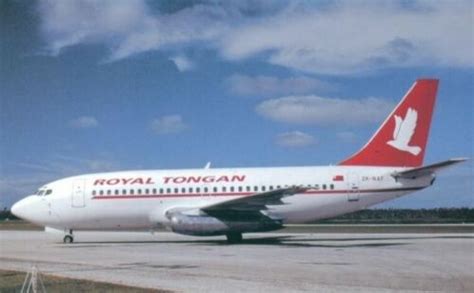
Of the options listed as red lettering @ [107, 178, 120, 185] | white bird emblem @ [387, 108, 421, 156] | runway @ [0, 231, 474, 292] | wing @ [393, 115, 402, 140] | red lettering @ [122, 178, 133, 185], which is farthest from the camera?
red lettering @ [107, 178, 120, 185]

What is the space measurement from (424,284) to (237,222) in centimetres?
1534

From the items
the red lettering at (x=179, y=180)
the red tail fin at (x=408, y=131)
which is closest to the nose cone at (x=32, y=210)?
the red lettering at (x=179, y=180)

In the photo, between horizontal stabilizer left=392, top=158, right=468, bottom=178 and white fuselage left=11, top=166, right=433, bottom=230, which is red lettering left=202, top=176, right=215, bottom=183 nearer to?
white fuselage left=11, top=166, right=433, bottom=230

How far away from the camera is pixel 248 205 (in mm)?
27500

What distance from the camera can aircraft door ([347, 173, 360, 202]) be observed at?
29078 millimetres

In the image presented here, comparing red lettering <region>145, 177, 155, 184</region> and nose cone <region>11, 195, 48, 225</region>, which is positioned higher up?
red lettering <region>145, 177, 155, 184</region>

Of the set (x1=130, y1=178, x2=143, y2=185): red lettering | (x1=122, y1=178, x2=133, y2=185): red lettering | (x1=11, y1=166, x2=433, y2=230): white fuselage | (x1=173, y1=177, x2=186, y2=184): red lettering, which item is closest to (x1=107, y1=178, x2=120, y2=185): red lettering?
(x1=11, y1=166, x2=433, y2=230): white fuselage

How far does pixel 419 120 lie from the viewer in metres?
30.0

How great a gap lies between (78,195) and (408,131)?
15976mm

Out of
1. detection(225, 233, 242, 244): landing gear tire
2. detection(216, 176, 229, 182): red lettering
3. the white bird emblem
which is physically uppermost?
the white bird emblem

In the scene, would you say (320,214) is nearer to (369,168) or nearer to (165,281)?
(369,168)

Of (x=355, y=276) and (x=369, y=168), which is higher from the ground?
(x=369, y=168)

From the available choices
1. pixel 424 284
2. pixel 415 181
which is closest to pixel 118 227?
pixel 415 181

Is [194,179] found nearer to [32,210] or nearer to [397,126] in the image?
[32,210]
